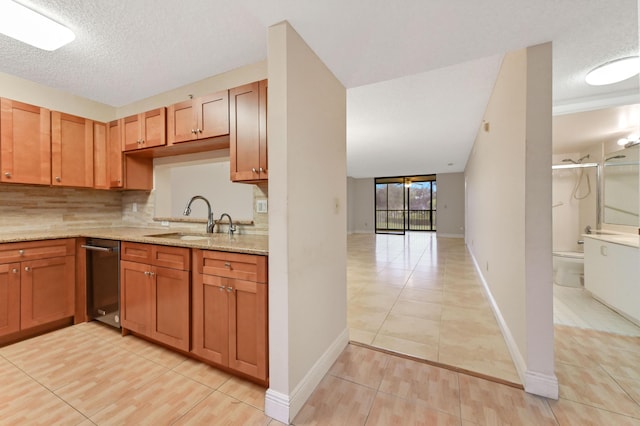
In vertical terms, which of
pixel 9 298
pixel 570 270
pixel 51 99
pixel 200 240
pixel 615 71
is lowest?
pixel 570 270

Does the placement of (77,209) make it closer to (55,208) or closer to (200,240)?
(55,208)

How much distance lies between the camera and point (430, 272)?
427cm

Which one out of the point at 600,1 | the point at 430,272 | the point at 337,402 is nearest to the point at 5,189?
the point at 337,402

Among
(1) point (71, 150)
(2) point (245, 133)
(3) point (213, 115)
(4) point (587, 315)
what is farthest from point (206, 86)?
(4) point (587, 315)

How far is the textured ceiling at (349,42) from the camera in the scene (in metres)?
1.30

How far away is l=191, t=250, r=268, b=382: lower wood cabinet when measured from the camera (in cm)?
149

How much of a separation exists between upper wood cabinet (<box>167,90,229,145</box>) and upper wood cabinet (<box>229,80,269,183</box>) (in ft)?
0.30

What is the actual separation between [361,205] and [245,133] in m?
9.31

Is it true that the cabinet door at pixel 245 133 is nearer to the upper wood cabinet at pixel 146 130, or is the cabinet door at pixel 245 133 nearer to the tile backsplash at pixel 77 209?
the tile backsplash at pixel 77 209

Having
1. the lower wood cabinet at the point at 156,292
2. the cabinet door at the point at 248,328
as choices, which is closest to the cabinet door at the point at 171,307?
the lower wood cabinet at the point at 156,292

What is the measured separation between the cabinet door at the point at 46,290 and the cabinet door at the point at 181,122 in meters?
1.50

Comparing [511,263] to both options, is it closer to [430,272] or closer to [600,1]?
[600,1]

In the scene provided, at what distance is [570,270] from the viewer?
3.41m

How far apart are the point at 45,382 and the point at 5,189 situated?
196 centimetres
